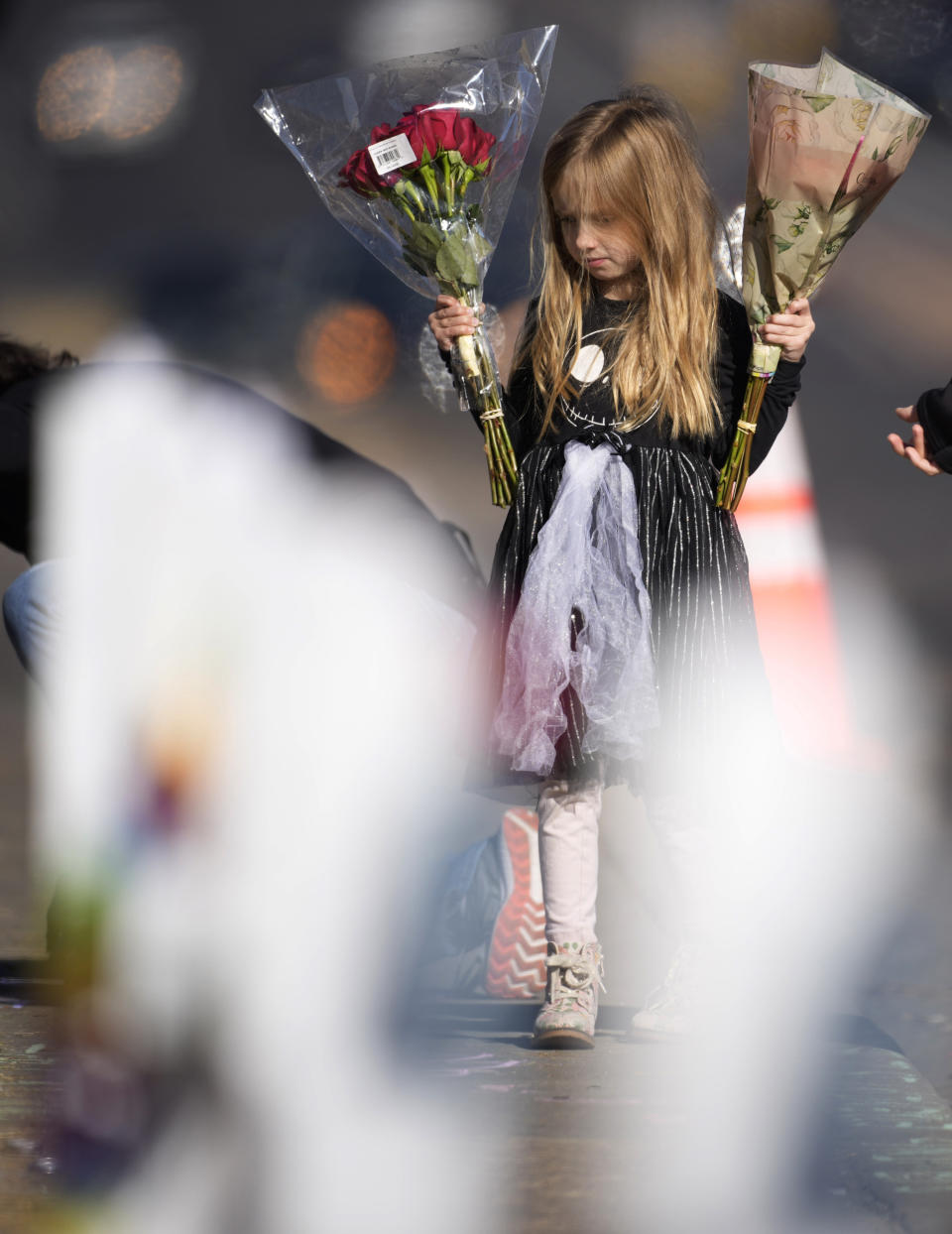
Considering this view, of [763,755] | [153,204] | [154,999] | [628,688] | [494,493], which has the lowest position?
[154,999]

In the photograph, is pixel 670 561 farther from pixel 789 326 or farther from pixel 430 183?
pixel 430 183

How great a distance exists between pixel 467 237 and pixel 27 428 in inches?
45.3

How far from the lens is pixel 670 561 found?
1.54m

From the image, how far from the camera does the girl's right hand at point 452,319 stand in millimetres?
1537

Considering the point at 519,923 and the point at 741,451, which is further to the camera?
the point at 519,923

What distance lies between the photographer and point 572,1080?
139 cm

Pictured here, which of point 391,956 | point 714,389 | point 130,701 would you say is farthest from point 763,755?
point 130,701

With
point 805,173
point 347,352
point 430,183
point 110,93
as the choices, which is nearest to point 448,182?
point 430,183

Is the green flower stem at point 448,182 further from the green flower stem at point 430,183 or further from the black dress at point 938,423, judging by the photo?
the black dress at point 938,423

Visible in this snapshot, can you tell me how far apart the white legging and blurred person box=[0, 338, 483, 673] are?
0.92m

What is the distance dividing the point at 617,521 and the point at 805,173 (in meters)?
0.44

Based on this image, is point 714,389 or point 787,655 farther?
point 787,655

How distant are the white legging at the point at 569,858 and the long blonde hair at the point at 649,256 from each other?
1.44 ft

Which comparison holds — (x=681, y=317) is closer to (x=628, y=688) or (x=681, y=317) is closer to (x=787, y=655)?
(x=628, y=688)
